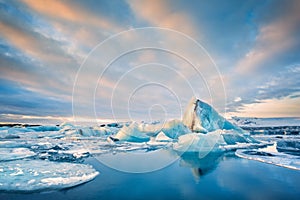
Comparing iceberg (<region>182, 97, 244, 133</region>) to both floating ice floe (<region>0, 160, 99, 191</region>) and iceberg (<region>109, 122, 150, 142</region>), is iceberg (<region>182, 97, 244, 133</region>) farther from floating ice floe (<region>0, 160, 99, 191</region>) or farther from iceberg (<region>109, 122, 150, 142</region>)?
floating ice floe (<region>0, 160, 99, 191</region>)

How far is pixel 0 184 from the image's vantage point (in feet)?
14.7

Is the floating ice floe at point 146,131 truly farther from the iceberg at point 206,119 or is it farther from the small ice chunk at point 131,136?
the iceberg at point 206,119

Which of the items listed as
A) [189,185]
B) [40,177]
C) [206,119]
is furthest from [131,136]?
[189,185]

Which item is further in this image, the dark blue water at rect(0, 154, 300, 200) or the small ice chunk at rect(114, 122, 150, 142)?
the small ice chunk at rect(114, 122, 150, 142)

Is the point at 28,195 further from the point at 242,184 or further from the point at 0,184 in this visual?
the point at 242,184

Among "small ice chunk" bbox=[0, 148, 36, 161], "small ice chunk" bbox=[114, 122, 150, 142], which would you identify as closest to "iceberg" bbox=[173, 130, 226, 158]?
"small ice chunk" bbox=[114, 122, 150, 142]

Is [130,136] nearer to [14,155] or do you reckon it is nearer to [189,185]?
[14,155]

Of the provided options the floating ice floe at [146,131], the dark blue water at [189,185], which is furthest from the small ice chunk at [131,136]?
the dark blue water at [189,185]

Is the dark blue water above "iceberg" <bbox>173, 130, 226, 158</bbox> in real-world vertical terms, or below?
below

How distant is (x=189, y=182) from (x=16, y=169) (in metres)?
4.87

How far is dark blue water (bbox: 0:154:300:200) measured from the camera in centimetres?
403

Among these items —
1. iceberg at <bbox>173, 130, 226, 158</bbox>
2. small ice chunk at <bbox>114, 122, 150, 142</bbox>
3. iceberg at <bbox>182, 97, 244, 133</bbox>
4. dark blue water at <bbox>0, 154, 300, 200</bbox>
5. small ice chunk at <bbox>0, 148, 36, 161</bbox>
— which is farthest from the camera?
iceberg at <bbox>182, 97, 244, 133</bbox>

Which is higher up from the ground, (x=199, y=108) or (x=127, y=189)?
(x=199, y=108)

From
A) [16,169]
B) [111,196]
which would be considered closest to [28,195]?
[111,196]
